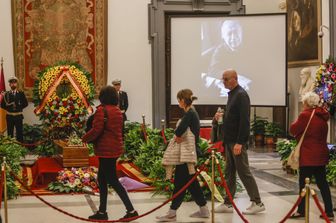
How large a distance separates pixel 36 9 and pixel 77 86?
429 cm

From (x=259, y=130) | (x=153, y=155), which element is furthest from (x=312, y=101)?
(x=259, y=130)

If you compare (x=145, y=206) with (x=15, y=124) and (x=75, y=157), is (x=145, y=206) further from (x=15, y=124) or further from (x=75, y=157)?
(x=15, y=124)

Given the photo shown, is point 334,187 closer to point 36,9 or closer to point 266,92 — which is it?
point 266,92

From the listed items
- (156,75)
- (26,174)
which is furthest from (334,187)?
(156,75)

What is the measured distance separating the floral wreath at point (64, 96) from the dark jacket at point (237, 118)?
551 centimetres

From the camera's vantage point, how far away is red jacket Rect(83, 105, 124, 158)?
6594 mm

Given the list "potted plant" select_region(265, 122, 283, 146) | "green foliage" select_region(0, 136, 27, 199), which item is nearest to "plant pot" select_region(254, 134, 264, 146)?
"potted plant" select_region(265, 122, 283, 146)

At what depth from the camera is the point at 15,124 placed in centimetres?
1438

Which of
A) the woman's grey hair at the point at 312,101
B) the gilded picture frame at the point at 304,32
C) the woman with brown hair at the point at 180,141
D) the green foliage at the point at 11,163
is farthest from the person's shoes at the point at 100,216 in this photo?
the gilded picture frame at the point at 304,32

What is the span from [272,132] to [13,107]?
7.37 meters

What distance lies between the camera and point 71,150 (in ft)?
32.4

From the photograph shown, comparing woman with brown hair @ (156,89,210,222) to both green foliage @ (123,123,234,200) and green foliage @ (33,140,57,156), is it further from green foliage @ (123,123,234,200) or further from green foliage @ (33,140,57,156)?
green foliage @ (33,140,57,156)

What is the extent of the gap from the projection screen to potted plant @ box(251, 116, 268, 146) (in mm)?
5224

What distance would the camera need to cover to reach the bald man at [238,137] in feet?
22.7
